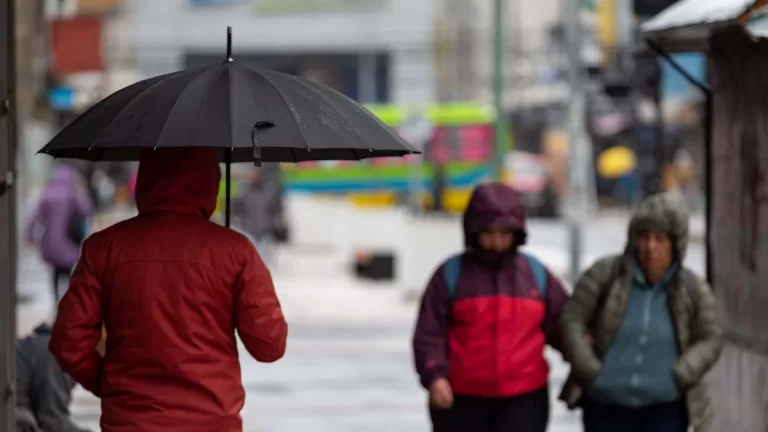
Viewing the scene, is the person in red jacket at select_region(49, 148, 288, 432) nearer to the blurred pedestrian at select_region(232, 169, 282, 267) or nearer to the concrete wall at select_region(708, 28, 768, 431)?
the concrete wall at select_region(708, 28, 768, 431)

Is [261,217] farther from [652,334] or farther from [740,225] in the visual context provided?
[652,334]

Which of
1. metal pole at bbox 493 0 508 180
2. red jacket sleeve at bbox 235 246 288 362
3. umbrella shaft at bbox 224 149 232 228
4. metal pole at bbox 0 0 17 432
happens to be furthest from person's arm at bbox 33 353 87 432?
metal pole at bbox 493 0 508 180

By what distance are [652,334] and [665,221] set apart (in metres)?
0.44

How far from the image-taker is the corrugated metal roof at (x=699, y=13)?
660 centimetres

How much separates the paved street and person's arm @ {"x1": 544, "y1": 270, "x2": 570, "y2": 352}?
443 centimetres

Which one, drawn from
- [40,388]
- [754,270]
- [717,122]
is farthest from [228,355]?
[717,122]

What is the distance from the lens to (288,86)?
5074 millimetres

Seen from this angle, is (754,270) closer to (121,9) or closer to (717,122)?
(717,122)

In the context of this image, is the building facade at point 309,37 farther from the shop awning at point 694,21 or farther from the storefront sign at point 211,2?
the shop awning at point 694,21

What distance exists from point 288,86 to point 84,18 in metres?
24.7

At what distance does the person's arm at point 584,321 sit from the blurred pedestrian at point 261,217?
62.9 feet

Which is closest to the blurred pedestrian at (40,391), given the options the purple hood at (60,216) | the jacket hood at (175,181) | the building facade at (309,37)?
the jacket hood at (175,181)

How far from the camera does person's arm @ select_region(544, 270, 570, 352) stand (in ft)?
21.0

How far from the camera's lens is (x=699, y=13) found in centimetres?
705
